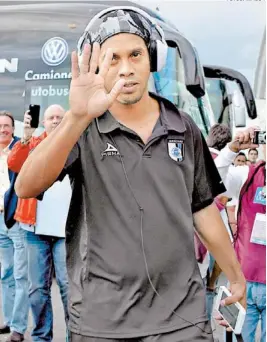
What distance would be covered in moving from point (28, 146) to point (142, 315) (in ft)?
6.56

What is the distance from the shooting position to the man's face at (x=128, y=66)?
1.94 m

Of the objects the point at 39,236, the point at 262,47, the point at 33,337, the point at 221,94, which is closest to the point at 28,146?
the point at 39,236

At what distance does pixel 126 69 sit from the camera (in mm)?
Answer: 1930

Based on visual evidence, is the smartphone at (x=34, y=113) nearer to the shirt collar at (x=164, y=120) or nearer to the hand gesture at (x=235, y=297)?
the shirt collar at (x=164, y=120)

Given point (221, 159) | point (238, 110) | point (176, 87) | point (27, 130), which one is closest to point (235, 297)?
point (221, 159)

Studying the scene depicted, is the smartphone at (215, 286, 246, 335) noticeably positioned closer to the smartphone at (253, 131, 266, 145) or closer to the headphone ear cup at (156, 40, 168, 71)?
the headphone ear cup at (156, 40, 168, 71)

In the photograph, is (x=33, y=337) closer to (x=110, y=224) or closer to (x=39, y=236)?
(x=39, y=236)

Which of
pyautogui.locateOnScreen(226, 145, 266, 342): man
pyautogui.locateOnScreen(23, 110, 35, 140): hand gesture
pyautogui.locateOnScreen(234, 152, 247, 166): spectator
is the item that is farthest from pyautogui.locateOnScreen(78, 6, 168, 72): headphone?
pyautogui.locateOnScreen(234, 152, 247, 166): spectator

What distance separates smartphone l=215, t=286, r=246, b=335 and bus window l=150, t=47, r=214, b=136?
5052 mm

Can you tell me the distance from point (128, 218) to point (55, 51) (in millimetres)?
5814

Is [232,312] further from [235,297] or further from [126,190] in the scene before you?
[126,190]

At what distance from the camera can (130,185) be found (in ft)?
6.28

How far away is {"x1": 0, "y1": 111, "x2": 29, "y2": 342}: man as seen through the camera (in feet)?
14.4

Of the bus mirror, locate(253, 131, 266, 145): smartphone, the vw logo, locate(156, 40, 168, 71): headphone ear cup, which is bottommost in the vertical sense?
locate(253, 131, 266, 145): smartphone
